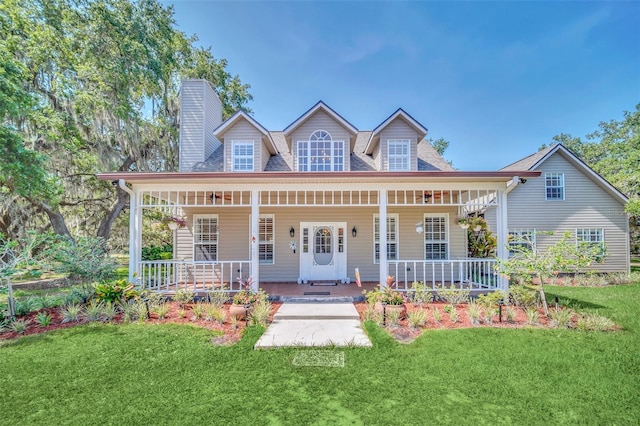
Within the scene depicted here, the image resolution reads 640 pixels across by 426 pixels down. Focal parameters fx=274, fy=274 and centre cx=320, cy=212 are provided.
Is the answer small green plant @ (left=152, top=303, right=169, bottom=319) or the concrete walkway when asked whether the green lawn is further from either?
small green plant @ (left=152, top=303, right=169, bottom=319)

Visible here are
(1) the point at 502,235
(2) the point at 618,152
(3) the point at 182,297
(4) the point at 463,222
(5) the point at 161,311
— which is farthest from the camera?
(2) the point at 618,152

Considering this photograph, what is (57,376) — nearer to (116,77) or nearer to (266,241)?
(266,241)

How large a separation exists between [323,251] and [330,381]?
21.0 ft

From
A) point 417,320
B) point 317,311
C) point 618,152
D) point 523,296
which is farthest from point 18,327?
point 618,152

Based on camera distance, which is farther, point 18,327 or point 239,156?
point 239,156

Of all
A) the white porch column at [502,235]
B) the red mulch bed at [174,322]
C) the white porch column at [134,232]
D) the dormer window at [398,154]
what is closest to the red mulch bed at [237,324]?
the red mulch bed at [174,322]

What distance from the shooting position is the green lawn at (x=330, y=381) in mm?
2863

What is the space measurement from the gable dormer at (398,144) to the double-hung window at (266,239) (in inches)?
179

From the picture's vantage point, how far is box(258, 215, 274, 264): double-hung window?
9883 mm

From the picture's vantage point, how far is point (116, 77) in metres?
12.5

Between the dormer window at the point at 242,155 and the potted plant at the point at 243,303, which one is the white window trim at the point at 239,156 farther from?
the potted plant at the point at 243,303

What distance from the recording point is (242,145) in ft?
33.2

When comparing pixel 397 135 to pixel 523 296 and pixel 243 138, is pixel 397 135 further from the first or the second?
pixel 523 296

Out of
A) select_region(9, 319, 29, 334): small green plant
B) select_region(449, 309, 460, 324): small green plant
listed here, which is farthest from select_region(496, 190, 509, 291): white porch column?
select_region(9, 319, 29, 334): small green plant
